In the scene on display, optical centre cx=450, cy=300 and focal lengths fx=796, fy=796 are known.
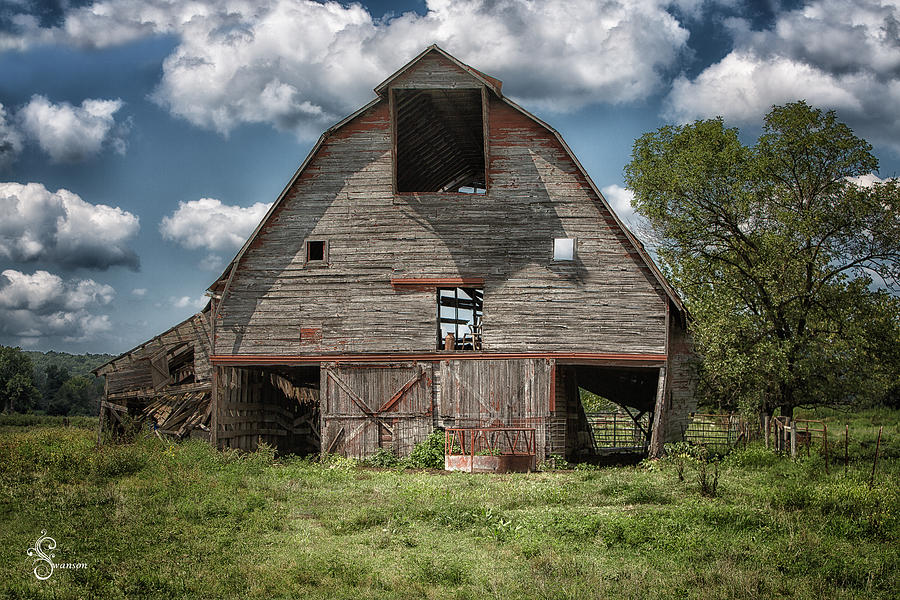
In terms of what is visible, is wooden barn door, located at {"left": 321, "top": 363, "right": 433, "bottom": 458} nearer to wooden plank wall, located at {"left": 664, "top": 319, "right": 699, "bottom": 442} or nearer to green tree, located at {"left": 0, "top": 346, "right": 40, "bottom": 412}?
wooden plank wall, located at {"left": 664, "top": 319, "right": 699, "bottom": 442}

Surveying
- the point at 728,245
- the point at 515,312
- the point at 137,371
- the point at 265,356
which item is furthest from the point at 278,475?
the point at 728,245

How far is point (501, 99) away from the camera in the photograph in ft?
71.4

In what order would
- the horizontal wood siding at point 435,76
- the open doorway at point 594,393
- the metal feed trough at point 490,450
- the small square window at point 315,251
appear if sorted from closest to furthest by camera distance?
the metal feed trough at point 490,450
the horizontal wood siding at point 435,76
the small square window at point 315,251
the open doorway at point 594,393

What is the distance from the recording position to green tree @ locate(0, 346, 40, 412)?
6775cm

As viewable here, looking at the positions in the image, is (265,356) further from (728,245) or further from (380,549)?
(728,245)

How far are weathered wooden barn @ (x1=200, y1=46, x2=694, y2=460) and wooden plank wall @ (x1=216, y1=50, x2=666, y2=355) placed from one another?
0.04m

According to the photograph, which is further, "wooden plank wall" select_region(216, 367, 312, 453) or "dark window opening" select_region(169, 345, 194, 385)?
"dark window opening" select_region(169, 345, 194, 385)

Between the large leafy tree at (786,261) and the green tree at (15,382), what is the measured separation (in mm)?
61403

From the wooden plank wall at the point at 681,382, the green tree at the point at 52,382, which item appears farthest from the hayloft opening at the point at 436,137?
the green tree at the point at 52,382

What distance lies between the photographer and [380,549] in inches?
426

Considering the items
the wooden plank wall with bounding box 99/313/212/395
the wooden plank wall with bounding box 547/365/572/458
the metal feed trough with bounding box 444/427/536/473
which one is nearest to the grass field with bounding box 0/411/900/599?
the metal feed trough with bounding box 444/427/536/473

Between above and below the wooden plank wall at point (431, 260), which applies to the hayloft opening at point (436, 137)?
above

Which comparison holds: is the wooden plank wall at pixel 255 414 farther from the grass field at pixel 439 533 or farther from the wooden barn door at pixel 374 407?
the grass field at pixel 439 533

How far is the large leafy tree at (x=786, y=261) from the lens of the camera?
77.5 ft
